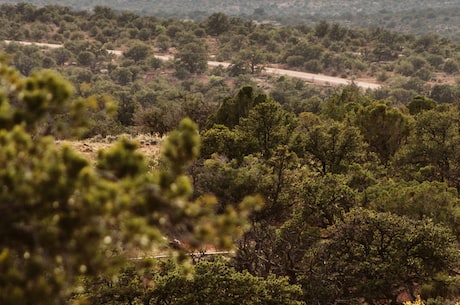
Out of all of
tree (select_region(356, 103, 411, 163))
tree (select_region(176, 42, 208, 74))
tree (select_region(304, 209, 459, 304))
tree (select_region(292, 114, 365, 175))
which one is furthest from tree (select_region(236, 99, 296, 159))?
tree (select_region(176, 42, 208, 74))

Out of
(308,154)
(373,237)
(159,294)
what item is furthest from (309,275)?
(308,154)

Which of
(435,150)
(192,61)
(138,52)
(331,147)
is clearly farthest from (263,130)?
(138,52)

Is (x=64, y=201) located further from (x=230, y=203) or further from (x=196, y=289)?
(x=230, y=203)

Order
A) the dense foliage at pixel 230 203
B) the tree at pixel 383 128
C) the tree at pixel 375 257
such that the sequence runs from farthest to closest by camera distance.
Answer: the tree at pixel 383 128 < the tree at pixel 375 257 < the dense foliage at pixel 230 203

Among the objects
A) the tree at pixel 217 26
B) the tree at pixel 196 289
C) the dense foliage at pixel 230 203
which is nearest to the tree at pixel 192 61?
the tree at pixel 217 26

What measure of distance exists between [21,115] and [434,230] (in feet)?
50.6

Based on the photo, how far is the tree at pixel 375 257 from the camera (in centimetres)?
1714

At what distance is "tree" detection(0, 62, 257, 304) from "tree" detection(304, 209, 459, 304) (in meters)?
13.1

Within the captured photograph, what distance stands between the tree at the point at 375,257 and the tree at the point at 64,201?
517 inches

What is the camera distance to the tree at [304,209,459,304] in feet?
56.2

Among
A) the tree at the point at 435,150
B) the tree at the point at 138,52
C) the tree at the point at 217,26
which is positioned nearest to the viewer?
the tree at the point at 435,150

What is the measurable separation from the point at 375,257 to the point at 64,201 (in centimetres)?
1454

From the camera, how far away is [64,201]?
16.3 ft

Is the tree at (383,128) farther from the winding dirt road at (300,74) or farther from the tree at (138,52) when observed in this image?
the tree at (138,52)
